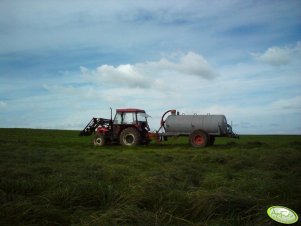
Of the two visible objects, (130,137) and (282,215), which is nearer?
(282,215)

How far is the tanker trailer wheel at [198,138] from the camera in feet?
65.2

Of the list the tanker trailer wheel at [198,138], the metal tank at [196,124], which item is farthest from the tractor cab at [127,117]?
the tanker trailer wheel at [198,138]

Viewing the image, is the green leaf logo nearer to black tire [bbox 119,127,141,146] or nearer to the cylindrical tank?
the cylindrical tank

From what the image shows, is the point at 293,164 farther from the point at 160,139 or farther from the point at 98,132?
the point at 98,132

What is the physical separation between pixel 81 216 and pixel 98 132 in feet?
55.6

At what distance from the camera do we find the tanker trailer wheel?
19.9 metres

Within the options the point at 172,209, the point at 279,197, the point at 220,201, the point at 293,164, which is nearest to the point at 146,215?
the point at 172,209

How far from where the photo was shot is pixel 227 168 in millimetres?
10617

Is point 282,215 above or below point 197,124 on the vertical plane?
below

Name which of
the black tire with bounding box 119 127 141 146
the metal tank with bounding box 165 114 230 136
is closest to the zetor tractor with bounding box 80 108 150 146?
the black tire with bounding box 119 127 141 146

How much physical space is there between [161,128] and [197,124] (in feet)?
7.15

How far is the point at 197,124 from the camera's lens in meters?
20.5

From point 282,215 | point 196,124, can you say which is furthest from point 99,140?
point 282,215

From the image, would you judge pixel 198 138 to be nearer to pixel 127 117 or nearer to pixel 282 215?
pixel 127 117
